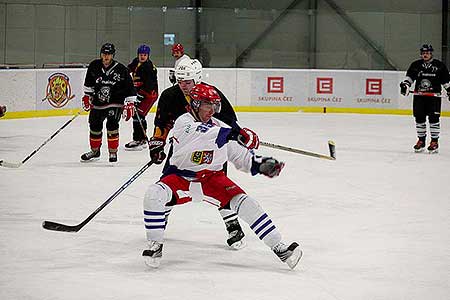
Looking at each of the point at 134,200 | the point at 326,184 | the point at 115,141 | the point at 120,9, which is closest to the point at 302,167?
the point at 326,184

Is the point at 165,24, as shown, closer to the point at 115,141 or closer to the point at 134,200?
the point at 115,141

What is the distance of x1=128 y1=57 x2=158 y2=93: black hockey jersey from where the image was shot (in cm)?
1021

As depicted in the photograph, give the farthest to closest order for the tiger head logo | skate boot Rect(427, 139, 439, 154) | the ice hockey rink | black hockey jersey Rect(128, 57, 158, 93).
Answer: the tiger head logo → black hockey jersey Rect(128, 57, 158, 93) → skate boot Rect(427, 139, 439, 154) → the ice hockey rink

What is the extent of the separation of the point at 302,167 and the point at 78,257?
417 cm

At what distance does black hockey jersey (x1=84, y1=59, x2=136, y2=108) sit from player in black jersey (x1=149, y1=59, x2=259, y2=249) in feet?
9.95

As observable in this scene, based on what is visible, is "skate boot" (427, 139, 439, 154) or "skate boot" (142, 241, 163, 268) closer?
"skate boot" (142, 241, 163, 268)

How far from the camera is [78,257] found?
505 centimetres

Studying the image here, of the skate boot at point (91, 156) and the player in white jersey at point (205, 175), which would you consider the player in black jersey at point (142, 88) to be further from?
the player in white jersey at point (205, 175)

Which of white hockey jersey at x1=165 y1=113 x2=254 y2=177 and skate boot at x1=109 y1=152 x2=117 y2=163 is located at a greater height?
white hockey jersey at x1=165 y1=113 x2=254 y2=177

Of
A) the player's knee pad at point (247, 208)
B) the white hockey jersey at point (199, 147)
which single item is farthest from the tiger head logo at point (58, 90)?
the player's knee pad at point (247, 208)

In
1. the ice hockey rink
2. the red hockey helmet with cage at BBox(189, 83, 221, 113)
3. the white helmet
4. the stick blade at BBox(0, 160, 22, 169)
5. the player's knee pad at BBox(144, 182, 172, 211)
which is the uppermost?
the white helmet

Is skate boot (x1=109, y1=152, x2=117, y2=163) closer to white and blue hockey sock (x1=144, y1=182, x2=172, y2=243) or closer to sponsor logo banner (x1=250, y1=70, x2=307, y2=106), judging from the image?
white and blue hockey sock (x1=144, y1=182, x2=172, y2=243)

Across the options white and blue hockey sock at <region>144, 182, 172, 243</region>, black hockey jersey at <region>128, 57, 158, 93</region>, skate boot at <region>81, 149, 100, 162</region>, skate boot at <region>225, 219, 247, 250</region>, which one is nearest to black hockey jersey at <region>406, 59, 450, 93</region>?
black hockey jersey at <region>128, 57, 158, 93</region>

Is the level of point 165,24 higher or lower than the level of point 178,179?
higher
